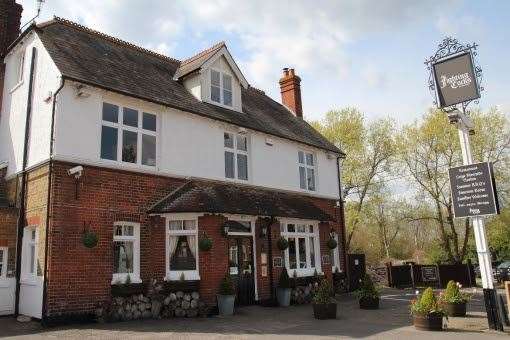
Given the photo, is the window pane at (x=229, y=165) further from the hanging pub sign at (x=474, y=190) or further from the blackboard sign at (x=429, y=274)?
the blackboard sign at (x=429, y=274)

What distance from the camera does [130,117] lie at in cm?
1423

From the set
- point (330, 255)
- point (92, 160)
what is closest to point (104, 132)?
point (92, 160)

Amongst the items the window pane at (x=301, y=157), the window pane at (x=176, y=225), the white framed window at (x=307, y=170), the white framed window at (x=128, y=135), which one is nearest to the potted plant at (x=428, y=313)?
the window pane at (x=176, y=225)

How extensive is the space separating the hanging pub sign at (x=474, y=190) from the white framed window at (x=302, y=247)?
7597 millimetres

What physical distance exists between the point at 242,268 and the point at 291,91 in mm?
13141

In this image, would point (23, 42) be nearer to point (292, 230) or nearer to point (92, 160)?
point (92, 160)

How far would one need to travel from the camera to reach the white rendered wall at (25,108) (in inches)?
512

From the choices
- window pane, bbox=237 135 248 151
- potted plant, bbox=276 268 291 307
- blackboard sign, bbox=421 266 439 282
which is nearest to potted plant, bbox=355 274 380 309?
potted plant, bbox=276 268 291 307

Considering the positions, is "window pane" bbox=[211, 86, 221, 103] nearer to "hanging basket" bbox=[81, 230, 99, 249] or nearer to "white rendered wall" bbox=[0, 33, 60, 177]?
"white rendered wall" bbox=[0, 33, 60, 177]

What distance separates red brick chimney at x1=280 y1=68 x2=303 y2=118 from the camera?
84.8ft

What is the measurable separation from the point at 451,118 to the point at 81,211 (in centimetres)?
Result: 1016

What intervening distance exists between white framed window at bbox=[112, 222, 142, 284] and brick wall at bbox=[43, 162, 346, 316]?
171mm

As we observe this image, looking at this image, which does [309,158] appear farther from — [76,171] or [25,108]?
[25,108]

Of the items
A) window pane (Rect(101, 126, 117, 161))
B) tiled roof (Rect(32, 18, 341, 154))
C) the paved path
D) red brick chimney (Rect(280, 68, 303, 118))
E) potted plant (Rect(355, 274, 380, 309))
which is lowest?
Answer: the paved path
